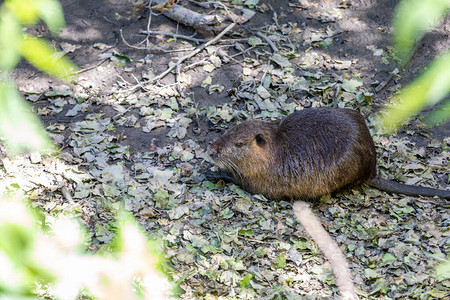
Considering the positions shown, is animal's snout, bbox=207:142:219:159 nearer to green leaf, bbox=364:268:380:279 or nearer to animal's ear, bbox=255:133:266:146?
animal's ear, bbox=255:133:266:146

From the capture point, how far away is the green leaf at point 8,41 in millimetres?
716

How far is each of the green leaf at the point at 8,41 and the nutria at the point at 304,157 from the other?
9.66ft

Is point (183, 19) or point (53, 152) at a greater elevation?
point (183, 19)

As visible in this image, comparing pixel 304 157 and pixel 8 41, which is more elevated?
pixel 8 41

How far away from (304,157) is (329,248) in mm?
730

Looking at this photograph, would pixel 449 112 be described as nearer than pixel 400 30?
No

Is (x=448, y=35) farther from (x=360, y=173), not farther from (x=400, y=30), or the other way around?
(x=400, y=30)

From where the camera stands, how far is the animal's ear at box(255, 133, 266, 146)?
3681 millimetres

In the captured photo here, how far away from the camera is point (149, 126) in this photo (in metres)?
4.29

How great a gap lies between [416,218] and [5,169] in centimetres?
302

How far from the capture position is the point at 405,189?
3668 mm

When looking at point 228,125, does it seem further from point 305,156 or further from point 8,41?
point 8,41

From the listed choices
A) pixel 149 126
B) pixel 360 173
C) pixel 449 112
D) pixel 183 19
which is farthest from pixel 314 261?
pixel 183 19

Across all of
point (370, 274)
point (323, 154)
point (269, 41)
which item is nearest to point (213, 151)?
point (323, 154)
